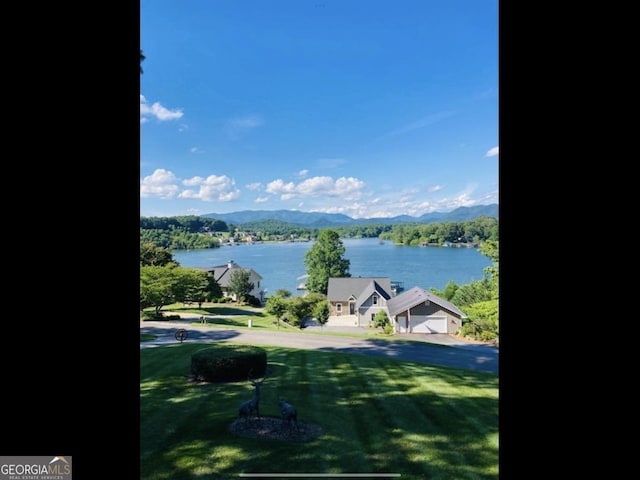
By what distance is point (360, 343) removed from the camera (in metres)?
6.50

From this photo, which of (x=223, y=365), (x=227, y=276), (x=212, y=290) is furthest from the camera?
(x=227, y=276)

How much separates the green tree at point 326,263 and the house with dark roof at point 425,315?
6.26ft

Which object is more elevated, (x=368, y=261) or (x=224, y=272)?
(x=368, y=261)

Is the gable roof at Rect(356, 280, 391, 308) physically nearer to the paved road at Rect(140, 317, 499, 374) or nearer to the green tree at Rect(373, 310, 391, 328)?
the green tree at Rect(373, 310, 391, 328)

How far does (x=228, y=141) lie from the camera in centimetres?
726

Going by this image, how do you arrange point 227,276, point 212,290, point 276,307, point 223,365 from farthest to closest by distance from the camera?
1. point 227,276
2. point 212,290
3. point 276,307
4. point 223,365

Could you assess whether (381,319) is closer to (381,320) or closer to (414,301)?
(381,320)

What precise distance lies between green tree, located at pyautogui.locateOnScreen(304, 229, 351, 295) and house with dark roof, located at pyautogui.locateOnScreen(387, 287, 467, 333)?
6.26ft

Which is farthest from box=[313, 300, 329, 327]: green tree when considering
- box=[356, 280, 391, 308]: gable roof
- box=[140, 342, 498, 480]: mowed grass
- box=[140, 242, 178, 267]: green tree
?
box=[140, 242, 178, 267]: green tree

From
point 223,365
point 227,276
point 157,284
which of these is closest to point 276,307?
point 227,276

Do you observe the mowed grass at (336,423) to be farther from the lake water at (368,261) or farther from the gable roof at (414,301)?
the gable roof at (414,301)

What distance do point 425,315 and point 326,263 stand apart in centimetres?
292
